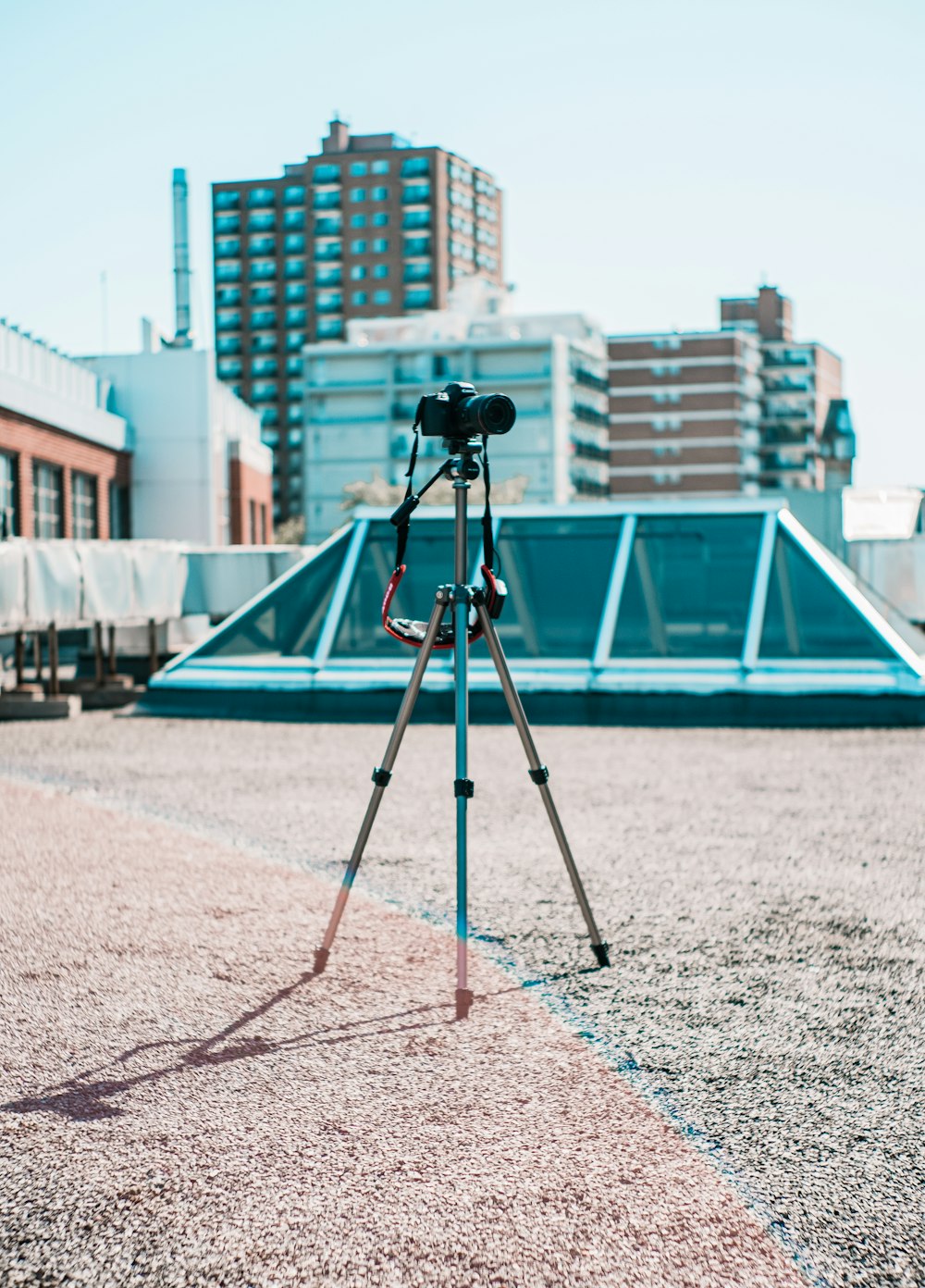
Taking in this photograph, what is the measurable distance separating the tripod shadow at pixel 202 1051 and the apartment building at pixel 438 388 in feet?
255

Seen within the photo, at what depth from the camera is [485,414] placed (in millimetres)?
4332

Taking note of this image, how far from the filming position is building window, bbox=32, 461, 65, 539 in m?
33.2

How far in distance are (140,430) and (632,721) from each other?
3151cm

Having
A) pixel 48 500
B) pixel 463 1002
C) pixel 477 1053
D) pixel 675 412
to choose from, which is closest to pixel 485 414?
pixel 463 1002

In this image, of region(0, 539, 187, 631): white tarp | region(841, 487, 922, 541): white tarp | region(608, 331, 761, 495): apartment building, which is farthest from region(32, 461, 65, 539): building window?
region(608, 331, 761, 495): apartment building

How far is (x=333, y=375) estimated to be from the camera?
93.4 meters

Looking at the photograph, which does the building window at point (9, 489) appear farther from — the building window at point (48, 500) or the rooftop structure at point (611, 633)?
the rooftop structure at point (611, 633)

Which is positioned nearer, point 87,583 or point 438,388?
point 87,583

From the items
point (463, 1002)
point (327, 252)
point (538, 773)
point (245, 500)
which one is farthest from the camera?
point (327, 252)

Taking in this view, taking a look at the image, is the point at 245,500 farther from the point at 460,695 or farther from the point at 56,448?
the point at 460,695

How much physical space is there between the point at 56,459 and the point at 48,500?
1.09m

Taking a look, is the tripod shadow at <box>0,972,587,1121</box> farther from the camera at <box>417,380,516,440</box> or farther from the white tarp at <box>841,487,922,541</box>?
the white tarp at <box>841,487,922,541</box>

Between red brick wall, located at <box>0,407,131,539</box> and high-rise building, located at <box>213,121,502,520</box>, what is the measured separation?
79.1 metres

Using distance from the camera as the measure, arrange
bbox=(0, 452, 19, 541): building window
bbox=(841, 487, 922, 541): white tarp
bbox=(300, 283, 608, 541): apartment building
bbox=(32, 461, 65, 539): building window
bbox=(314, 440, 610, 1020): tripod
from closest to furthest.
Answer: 1. bbox=(314, 440, 610, 1020): tripod
2. bbox=(841, 487, 922, 541): white tarp
3. bbox=(0, 452, 19, 541): building window
4. bbox=(32, 461, 65, 539): building window
5. bbox=(300, 283, 608, 541): apartment building
